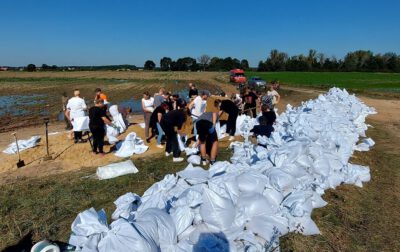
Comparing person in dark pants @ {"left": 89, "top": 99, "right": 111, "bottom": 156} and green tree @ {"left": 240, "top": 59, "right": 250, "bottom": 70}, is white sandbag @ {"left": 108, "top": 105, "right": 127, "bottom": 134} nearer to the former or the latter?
person in dark pants @ {"left": 89, "top": 99, "right": 111, "bottom": 156}

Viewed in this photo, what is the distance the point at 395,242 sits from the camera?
12.7ft

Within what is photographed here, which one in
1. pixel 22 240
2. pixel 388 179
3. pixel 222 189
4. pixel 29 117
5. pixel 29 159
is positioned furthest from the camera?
pixel 29 117

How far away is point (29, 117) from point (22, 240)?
1194 centimetres

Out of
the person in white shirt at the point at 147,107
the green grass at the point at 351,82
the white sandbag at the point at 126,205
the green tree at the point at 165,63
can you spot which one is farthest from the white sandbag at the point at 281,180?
the green tree at the point at 165,63

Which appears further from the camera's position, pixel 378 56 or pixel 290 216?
pixel 378 56

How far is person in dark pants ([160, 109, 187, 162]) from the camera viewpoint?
6605mm

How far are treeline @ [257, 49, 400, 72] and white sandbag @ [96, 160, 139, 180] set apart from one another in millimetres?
66969

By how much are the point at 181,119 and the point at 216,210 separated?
3.29m

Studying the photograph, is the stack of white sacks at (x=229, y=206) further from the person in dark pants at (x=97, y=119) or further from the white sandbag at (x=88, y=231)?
the person in dark pants at (x=97, y=119)

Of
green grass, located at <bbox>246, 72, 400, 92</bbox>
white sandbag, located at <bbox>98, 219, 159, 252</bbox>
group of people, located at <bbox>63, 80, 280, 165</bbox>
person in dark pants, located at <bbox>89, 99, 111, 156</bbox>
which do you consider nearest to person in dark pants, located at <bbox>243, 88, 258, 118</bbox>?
group of people, located at <bbox>63, 80, 280, 165</bbox>

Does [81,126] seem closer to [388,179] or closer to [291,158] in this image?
[291,158]

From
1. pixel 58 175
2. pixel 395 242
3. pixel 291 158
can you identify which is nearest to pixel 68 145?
pixel 58 175

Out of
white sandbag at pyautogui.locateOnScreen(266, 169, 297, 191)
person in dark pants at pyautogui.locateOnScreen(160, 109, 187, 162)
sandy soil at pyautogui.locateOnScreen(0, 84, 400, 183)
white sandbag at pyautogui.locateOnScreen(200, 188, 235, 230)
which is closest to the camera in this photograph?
white sandbag at pyautogui.locateOnScreen(200, 188, 235, 230)

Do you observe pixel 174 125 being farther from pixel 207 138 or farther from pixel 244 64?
pixel 244 64
